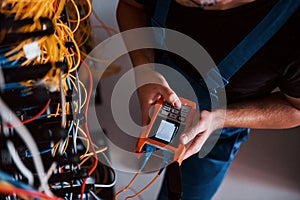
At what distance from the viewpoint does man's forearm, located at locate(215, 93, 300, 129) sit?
39.0 inches

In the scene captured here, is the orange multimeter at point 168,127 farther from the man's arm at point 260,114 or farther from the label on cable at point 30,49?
the label on cable at point 30,49

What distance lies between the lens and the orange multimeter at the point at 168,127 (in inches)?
33.5

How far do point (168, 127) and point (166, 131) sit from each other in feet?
0.04

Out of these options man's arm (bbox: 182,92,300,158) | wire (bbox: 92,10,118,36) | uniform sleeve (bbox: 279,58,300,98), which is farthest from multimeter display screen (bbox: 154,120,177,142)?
wire (bbox: 92,10,118,36)

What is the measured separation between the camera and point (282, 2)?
793mm

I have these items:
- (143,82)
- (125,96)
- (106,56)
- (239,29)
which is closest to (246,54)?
(239,29)

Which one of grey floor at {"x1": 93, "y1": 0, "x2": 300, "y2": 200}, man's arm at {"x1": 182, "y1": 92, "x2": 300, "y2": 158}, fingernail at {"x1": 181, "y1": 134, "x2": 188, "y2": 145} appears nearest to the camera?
fingernail at {"x1": 181, "y1": 134, "x2": 188, "y2": 145}

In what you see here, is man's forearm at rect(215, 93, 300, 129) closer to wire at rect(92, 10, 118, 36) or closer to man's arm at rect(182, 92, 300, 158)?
man's arm at rect(182, 92, 300, 158)

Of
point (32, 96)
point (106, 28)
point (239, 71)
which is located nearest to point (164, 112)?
point (239, 71)

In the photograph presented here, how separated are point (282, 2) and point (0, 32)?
571mm

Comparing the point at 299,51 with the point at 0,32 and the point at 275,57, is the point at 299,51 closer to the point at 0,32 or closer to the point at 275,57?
the point at 275,57

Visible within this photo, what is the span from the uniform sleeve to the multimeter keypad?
0.79 feet

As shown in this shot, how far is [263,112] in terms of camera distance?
3.30 ft

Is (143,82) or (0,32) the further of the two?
(143,82)
